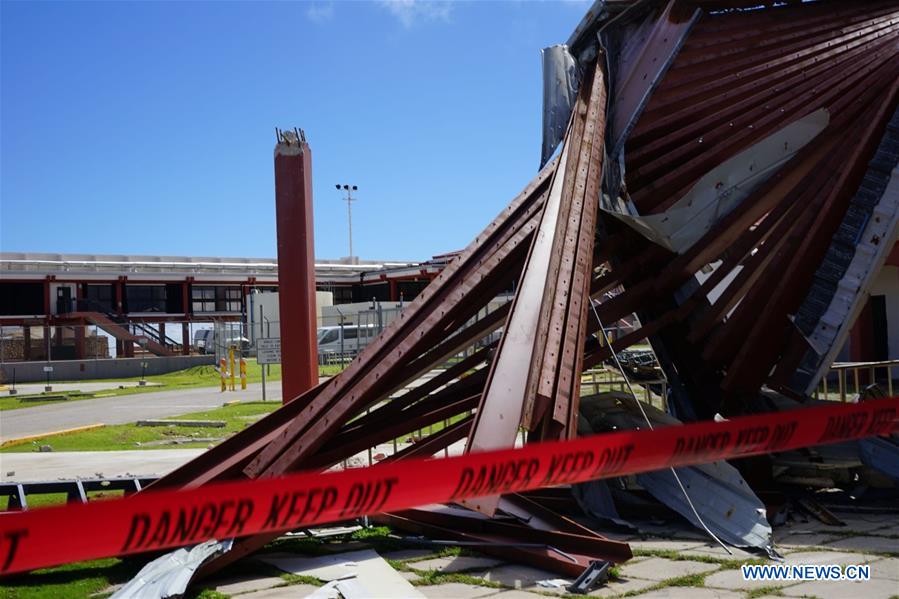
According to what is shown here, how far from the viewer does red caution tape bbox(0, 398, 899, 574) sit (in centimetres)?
301

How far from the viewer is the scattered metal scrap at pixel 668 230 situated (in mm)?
7223

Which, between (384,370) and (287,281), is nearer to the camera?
(384,370)

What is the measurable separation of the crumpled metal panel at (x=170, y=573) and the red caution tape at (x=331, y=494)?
231 centimetres

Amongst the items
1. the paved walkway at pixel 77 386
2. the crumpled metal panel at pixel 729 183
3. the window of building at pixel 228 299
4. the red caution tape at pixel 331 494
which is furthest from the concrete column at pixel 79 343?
the red caution tape at pixel 331 494

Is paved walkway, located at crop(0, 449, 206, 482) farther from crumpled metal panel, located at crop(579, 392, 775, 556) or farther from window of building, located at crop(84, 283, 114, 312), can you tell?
window of building, located at crop(84, 283, 114, 312)

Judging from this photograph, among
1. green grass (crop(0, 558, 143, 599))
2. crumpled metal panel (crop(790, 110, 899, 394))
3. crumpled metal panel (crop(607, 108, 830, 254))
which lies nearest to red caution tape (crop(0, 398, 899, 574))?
green grass (crop(0, 558, 143, 599))

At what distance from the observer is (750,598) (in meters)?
5.59

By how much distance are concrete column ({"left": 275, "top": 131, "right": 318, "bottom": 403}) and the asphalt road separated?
8.62m

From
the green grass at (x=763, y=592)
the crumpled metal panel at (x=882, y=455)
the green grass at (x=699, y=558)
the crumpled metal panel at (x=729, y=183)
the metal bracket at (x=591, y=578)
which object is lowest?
the green grass at (x=699, y=558)

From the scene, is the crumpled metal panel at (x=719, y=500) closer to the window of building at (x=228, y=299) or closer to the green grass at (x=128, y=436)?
the green grass at (x=128, y=436)

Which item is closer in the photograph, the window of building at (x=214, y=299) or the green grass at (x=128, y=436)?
the green grass at (x=128, y=436)

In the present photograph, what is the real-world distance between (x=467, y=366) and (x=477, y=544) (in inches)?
87.9

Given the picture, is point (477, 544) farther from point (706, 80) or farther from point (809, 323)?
point (706, 80)

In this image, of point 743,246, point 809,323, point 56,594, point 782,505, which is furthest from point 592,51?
point 56,594
